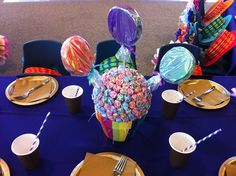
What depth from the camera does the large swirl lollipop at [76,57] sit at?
1.01 meters

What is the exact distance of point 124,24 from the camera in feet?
3.34

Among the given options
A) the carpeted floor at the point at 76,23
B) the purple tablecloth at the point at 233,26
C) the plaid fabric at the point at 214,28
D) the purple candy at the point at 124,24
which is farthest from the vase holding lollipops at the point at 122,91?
the carpeted floor at the point at 76,23

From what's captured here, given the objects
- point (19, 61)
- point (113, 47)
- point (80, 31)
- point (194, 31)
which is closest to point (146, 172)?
point (113, 47)

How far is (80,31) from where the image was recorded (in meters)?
3.36

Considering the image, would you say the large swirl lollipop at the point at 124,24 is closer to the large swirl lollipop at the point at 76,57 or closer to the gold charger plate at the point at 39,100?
the large swirl lollipop at the point at 76,57

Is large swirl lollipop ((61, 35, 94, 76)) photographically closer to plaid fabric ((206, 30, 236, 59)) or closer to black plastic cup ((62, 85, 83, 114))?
black plastic cup ((62, 85, 83, 114))

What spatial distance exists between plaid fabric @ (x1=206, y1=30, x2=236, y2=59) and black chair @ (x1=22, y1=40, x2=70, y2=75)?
1.13 meters

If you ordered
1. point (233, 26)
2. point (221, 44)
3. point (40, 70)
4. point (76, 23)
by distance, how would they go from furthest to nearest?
point (76, 23) → point (233, 26) → point (221, 44) → point (40, 70)

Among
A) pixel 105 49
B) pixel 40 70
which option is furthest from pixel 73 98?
pixel 105 49

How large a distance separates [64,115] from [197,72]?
3.25 feet

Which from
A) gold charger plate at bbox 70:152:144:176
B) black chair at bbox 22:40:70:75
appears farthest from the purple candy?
black chair at bbox 22:40:70:75

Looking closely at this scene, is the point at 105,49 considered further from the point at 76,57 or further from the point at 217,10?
the point at 217,10

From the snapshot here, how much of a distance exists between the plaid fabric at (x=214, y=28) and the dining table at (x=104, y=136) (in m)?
1.01

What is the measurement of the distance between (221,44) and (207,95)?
73 centimetres
